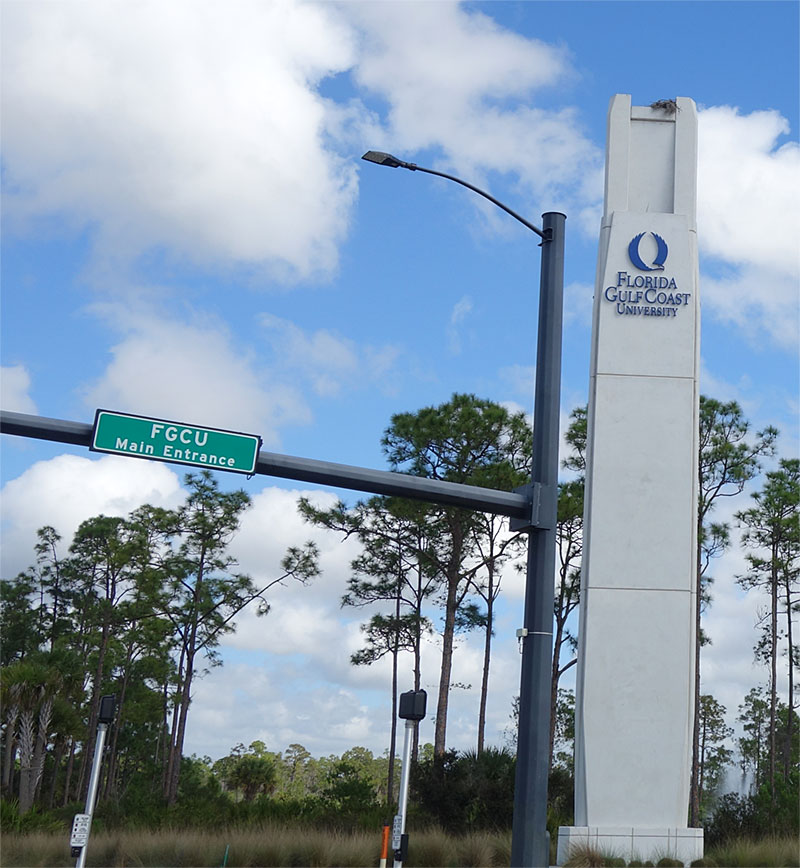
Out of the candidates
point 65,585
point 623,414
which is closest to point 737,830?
point 623,414

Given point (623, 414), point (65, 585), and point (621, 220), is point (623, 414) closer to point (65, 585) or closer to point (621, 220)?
point (621, 220)

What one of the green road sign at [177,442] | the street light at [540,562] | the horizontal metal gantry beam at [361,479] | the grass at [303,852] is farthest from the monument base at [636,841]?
the green road sign at [177,442]

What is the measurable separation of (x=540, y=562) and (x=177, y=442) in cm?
468

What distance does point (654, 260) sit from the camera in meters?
24.5

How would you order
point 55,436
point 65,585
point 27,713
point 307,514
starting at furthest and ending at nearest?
point 65,585 < point 307,514 < point 27,713 < point 55,436

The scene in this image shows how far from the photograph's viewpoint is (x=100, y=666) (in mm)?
52625

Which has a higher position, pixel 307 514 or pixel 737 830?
pixel 307 514

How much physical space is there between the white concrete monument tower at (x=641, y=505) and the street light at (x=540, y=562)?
1006 centimetres

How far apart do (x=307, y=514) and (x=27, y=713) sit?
13231 mm

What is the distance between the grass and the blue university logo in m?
12.5

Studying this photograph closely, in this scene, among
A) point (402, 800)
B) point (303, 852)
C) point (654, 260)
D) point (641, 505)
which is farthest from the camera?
point (654, 260)

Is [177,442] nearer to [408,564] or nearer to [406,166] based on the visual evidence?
[406,166]

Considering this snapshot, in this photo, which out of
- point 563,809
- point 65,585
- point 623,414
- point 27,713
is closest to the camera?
point 623,414

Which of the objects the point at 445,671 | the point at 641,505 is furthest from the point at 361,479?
the point at 445,671
